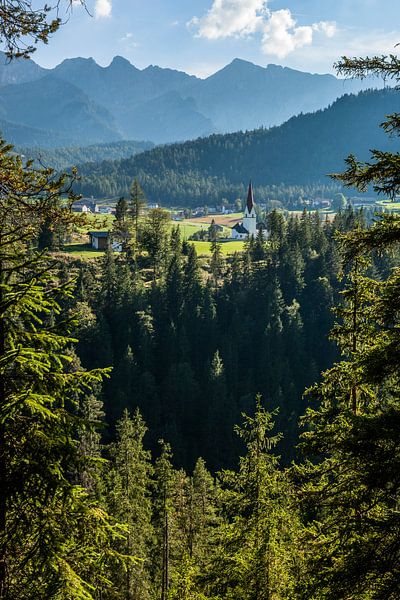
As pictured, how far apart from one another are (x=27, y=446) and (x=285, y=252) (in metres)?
72.2

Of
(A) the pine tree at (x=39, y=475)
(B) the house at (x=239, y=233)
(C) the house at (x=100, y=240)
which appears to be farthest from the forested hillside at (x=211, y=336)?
(A) the pine tree at (x=39, y=475)

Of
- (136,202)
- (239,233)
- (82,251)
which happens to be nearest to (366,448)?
(136,202)

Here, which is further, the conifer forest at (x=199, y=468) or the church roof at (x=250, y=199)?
the church roof at (x=250, y=199)

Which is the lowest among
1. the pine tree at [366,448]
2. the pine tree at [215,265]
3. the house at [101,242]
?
the pine tree at [215,265]

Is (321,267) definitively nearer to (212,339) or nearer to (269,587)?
(212,339)

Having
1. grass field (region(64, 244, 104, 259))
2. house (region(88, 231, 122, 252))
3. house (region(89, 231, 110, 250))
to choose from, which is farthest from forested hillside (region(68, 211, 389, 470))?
house (region(89, 231, 110, 250))

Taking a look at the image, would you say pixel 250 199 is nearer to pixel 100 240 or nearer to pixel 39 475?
pixel 100 240

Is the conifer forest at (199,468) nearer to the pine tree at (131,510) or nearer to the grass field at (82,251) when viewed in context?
the pine tree at (131,510)

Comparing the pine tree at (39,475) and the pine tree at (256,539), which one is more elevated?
the pine tree at (39,475)

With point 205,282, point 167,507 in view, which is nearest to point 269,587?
point 167,507

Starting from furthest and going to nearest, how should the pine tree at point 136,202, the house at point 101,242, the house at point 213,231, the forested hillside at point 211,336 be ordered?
1. the house at point 213,231
2. the house at point 101,242
3. the pine tree at point 136,202
4. the forested hillside at point 211,336

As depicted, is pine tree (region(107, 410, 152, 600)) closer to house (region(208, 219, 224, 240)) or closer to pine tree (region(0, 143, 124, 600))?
pine tree (region(0, 143, 124, 600))

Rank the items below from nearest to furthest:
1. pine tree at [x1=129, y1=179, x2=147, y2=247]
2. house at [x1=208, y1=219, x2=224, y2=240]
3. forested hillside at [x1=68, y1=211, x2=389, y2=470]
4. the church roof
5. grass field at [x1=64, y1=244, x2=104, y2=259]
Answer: forested hillside at [x1=68, y1=211, x2=389, y2=470] < pine tree at [x1=129, y1=179, x2=147, y2=247] < grass field at [x1=64, y1=244, x2=104, y2=259] < house at [x1=208, y1=219, x2=224, y2=240] < the church roof

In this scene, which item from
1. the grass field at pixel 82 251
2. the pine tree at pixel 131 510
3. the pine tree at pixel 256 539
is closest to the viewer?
the pine tree at pixel 256 539
